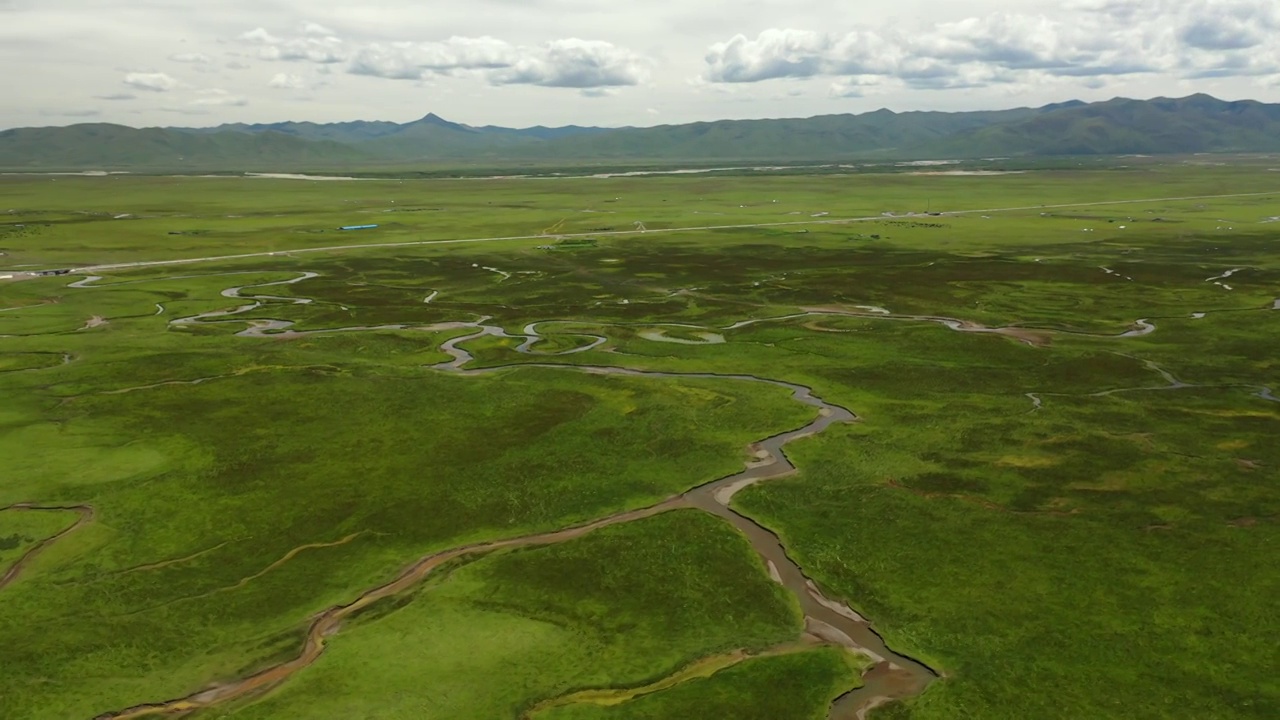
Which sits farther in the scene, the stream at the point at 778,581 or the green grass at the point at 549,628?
the stream at the point at 778,581

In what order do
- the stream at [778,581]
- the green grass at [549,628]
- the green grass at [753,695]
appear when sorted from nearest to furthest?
the green grass at [753,695] → the green grass at [549,628] → the stream at [778,581]

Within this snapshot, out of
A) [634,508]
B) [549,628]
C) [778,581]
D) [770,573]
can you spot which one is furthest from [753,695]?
[634,508]

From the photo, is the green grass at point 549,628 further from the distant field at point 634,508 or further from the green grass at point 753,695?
the green grass at point 753,695

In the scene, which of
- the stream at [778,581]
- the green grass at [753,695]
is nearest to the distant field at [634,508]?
the green grass at [753,695]

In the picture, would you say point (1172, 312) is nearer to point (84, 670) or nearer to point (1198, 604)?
point (1198, 604)

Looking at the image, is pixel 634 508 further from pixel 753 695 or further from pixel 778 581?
pixel 753 695

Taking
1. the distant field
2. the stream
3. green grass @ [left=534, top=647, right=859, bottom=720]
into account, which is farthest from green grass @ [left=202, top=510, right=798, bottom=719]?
the stream

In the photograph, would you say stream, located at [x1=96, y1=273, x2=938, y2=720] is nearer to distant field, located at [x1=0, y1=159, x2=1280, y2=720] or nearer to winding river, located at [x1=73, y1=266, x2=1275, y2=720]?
winding river, located at [x1=73, y1=266, x2=1275, y2=720]

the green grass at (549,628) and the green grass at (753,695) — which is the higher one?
the green grass at (549,628)

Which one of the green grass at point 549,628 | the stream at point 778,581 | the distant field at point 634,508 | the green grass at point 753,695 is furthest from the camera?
the distant field at point 634,508
